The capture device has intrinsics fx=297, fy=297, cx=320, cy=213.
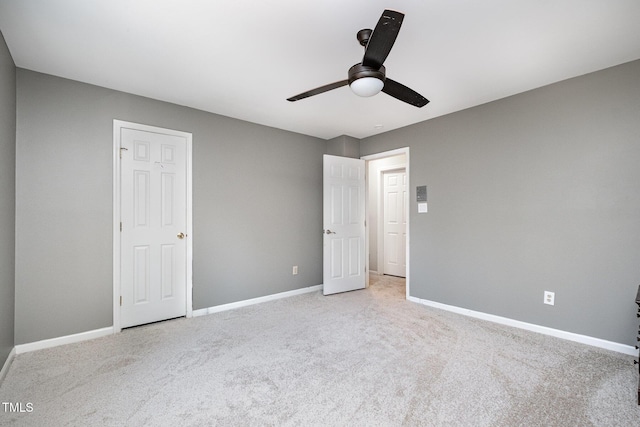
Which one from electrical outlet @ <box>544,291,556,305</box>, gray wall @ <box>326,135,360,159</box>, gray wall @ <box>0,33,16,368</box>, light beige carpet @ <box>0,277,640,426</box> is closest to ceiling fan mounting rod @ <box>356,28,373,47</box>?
light beige carpet @ <box>0,277,640,426</box>

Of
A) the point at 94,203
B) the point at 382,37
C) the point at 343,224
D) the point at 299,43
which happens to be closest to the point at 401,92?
the point at 382,37

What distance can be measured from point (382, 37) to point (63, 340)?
11.4 ft

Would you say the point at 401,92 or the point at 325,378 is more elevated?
the point at 401,92

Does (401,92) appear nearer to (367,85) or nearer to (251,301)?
(367,85)

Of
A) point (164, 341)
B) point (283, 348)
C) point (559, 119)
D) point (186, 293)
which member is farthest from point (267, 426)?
point (559, 119)

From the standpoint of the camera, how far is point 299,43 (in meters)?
2.17

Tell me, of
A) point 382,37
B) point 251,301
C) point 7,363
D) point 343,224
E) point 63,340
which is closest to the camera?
point 382,37

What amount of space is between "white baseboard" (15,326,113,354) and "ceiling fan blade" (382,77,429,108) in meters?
3.27

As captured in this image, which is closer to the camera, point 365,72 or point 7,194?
point 365,72

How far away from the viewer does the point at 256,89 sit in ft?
9.60

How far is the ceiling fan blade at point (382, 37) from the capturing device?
142 cm

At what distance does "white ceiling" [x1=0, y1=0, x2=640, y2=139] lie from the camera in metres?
1.81

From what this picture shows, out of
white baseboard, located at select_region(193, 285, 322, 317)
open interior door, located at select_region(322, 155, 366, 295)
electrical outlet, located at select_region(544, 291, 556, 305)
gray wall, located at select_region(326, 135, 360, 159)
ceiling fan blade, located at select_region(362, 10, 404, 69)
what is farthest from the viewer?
gray wall, located at select_region(326, 135, 360, 159)

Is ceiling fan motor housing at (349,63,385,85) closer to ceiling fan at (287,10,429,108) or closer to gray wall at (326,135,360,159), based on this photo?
ceiling fan at (287,10,429,108)
